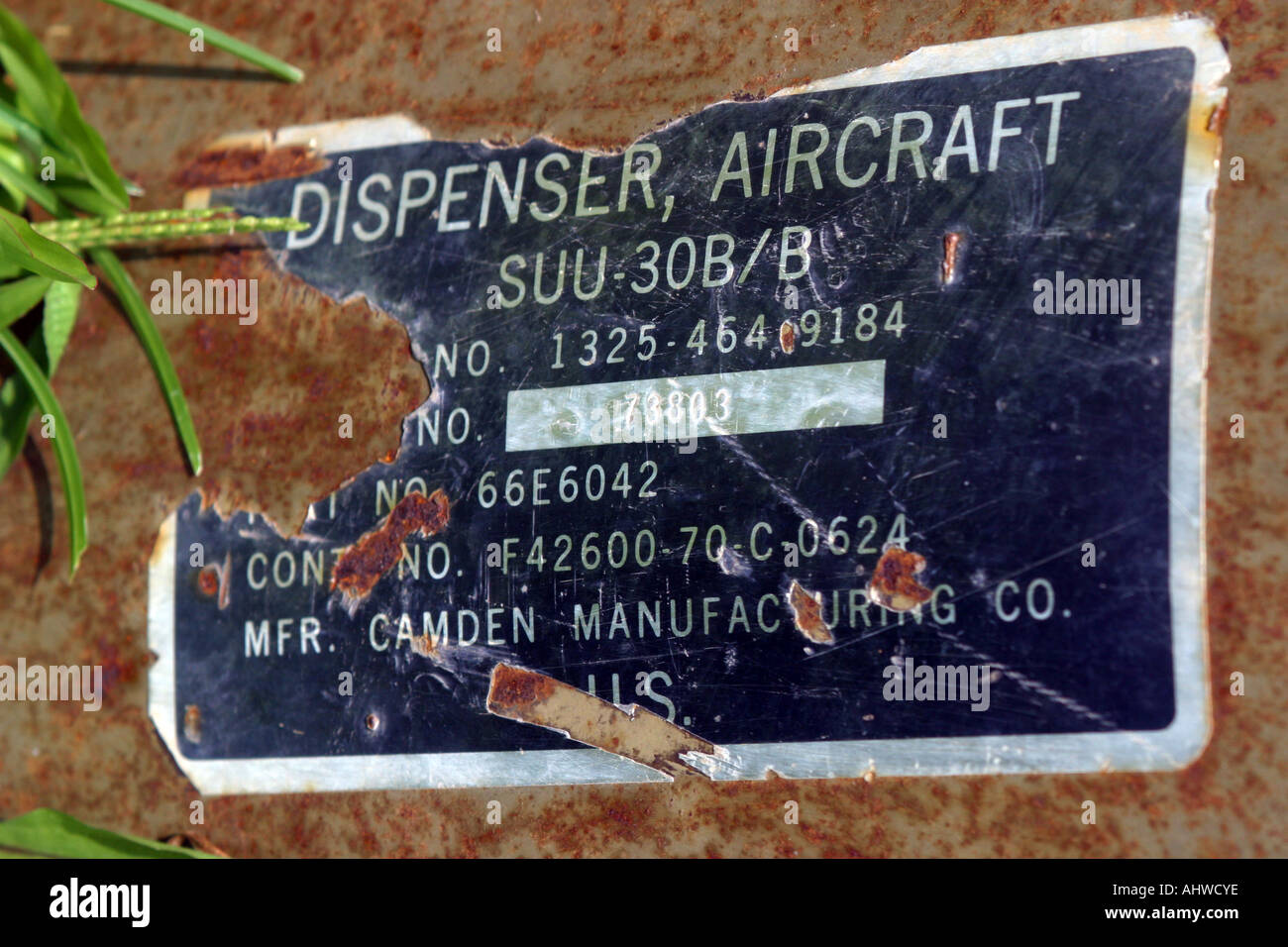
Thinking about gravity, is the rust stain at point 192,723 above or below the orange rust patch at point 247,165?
below

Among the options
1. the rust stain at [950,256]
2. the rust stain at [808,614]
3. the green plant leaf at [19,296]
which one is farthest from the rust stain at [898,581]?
the green plant leaf at [19,296]

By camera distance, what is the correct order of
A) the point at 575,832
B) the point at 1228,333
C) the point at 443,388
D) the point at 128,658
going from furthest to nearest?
the point at 128,658, the point at 443,388, the point at 575,832, the point at 1228,333

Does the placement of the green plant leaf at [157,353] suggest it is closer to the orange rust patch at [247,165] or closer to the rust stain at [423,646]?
the orange rust patch at [247,165]

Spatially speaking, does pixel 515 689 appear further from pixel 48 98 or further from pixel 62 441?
pixel 48 98

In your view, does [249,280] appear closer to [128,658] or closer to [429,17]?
[429,17]

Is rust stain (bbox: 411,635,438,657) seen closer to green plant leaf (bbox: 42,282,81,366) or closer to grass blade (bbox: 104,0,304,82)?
green plant leaf (bbox: 42,282,81,366)

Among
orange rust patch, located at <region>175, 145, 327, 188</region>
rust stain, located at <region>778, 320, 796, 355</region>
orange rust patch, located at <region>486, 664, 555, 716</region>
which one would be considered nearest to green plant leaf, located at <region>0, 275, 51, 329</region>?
orange rust patch, located at <region>175, 145, 327, 188</region>

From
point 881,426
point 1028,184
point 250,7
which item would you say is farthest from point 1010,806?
point 250,7

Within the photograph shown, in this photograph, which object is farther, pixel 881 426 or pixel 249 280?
pixel 249 280
